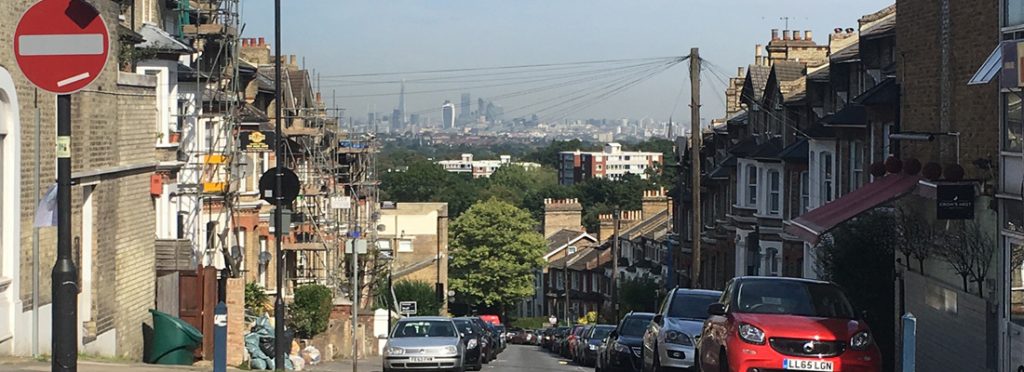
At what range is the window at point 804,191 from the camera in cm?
4438

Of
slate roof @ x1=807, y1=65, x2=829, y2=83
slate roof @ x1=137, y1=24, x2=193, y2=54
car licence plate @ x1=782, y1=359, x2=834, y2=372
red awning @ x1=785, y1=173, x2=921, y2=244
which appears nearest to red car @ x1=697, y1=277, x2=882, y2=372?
car licence plate @ x1=782, y1=359, x2=834, y2=372

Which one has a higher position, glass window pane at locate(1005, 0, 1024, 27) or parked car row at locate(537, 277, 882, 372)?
glass window pane at locate(1005, 0, 1024, 27)

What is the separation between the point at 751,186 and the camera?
166ft

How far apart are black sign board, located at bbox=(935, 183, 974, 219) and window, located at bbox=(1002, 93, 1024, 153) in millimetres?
973

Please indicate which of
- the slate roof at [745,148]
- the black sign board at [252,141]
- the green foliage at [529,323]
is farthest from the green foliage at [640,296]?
the green foliage at [529,323]

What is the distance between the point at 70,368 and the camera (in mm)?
11125

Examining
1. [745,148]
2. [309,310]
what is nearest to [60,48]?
[309,310]

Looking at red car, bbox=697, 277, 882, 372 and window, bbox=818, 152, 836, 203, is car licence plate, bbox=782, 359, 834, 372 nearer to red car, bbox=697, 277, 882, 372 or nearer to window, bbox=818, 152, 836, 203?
red car, bbox=697, 277, 882, 372

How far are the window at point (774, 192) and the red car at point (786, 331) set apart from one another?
1154 inches

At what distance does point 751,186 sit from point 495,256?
58.4 m

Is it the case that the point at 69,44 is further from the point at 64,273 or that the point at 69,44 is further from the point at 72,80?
the point at 64,273

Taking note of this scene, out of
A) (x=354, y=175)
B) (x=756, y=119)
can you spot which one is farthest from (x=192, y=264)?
(x=354, y=175)

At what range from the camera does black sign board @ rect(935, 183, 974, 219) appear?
2091cm

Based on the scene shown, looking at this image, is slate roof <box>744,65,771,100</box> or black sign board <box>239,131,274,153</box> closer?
black sign board <box>239,131,274,153</box>
